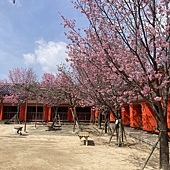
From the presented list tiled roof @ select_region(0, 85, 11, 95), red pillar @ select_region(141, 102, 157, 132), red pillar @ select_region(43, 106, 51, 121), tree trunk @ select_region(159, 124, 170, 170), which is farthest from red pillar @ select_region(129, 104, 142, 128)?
tiled roof @ select_region(0, 85, 11, 95)

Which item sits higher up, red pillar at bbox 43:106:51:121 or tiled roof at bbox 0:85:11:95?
tiled roof at bbox 0:85:11:95

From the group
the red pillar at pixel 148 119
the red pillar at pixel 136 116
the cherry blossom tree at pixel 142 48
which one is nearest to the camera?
the cherry blossom tree at pixel 142 48

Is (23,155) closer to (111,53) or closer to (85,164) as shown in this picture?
(85,164)

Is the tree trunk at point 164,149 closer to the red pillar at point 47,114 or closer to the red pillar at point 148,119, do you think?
the red pillar at point 148,119

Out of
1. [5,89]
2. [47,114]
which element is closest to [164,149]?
[47,114]

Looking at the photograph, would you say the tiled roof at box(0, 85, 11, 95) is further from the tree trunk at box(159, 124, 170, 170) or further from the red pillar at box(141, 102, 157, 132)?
the tree trunk at box(159, 124, 170, 170)

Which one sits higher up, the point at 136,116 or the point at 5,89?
the point at 5,89

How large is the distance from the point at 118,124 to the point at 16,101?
2154cm

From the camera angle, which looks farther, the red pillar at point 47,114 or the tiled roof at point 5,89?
the tiled roof at point 5,89

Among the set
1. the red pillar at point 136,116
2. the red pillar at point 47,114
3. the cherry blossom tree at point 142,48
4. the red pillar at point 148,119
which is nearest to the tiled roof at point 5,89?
the red pillar at point 47,114

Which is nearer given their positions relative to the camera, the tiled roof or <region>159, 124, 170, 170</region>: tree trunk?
<region>159, 124, 170, 170</region>: tree trunk

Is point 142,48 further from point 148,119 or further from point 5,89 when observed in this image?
point 5,89

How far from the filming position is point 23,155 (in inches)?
322

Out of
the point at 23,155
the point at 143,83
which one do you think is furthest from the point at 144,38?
the point at 23,155
